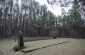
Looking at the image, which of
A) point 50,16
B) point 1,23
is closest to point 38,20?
point 50,16

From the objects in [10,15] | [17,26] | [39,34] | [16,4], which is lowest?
[39,34]

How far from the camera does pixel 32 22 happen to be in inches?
1485

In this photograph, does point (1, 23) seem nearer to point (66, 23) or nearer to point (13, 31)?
point (13, 31)

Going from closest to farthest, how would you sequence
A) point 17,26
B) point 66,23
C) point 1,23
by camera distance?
point 1,23
point 17,26
point 66,23

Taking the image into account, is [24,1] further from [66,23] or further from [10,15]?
[66,23]

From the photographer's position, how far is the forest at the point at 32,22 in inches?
1305

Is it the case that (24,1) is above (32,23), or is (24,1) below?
above

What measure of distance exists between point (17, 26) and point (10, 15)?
3956 millimetres

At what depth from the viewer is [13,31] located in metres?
34.4

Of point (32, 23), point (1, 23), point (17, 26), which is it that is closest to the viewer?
point (1, 23)

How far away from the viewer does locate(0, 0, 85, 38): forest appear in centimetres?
3316

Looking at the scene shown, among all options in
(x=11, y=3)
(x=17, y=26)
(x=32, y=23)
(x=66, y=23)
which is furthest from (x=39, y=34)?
(x=11, y=3)

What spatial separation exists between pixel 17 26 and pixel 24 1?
8.54 m

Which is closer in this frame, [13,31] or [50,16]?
[13,31]
